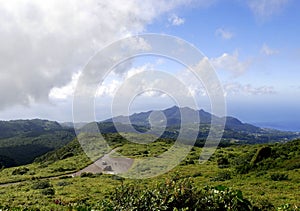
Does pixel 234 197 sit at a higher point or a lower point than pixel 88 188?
higher

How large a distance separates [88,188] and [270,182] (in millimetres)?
16059

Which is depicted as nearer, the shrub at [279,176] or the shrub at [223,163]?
the shrub at [279,176]

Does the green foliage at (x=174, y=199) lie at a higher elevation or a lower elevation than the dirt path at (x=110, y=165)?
higher

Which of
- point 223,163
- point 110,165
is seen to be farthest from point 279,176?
point 110,165

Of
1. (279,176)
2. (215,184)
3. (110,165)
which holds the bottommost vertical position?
(215,184)

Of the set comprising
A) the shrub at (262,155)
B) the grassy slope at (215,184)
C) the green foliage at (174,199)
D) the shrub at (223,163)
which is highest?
the green foliage at (174,199)

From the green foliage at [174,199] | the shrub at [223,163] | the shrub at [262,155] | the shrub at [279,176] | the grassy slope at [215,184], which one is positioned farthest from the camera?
the shrub at [223,163]

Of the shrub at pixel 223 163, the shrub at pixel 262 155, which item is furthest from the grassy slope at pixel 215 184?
the shrub at pixel 262 155

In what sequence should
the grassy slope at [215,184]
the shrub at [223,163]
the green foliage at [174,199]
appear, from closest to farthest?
the green foliage at [174,199] < the grassy slope at [215,184] < the shrub at [223,163]

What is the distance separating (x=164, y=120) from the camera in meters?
14.9

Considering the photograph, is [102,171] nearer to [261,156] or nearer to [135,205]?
[261,156]

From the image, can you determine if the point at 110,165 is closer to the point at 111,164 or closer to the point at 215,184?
the point at 111,164

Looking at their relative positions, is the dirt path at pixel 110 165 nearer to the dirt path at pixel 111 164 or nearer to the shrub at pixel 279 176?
the dirt path at pixel 111 164

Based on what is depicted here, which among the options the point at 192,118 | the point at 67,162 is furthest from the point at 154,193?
the point at 67,162
